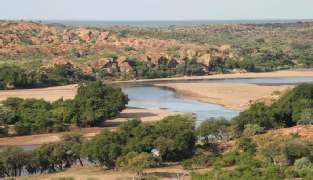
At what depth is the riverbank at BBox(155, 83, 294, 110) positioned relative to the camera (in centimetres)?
8762

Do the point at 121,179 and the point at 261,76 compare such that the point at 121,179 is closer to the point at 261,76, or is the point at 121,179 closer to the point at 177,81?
the point at 177,81

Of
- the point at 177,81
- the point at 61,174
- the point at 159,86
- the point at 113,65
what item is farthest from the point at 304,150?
the point at 113,65

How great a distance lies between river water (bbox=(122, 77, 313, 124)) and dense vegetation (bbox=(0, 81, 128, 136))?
1001 cm

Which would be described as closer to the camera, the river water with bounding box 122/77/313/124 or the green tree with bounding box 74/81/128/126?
the green tree with bounding box 74/81/128/126

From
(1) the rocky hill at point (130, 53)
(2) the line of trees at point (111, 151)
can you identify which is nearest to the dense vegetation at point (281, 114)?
(2) the line of trees at point (111, 151)

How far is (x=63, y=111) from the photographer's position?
68000 mm

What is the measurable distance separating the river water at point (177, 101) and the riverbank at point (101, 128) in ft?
13.9

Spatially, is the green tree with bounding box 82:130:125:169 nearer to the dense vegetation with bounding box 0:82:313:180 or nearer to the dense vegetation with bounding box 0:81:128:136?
the dense vegetation with bounding box 0:82:313:180

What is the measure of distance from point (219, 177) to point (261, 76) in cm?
9139

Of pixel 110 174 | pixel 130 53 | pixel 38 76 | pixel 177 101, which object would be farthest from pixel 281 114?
pixel 130 53

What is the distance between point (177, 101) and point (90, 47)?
76867 millimetres

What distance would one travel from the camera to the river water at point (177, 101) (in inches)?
3066

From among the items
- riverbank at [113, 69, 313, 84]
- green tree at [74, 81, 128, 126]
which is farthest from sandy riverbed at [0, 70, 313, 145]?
riverbank at [113, 69, 313, 84]

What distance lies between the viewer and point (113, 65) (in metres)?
134
